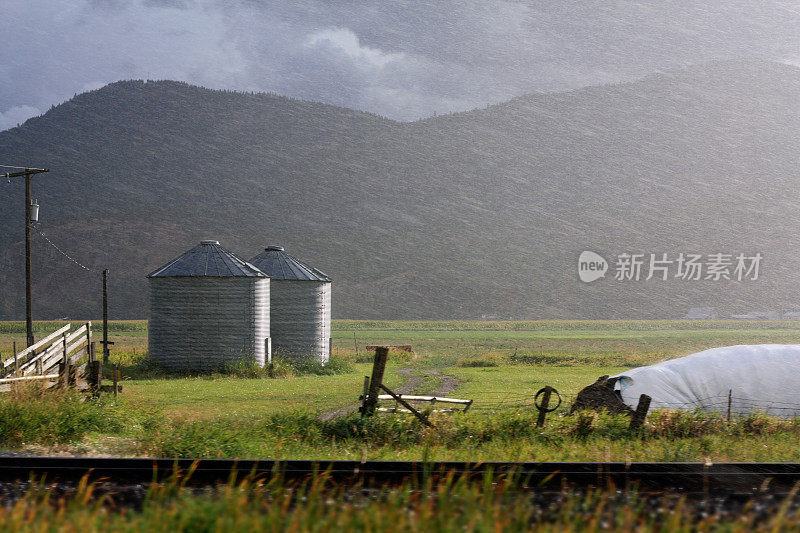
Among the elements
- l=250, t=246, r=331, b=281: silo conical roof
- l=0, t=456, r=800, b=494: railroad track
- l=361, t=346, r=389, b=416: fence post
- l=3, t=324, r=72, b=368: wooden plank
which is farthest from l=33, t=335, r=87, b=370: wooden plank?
l=250, t=246, r=331, b=281: silo conical roof

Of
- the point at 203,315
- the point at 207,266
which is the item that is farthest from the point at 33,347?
the point at 207,266

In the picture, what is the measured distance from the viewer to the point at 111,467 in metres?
8.44

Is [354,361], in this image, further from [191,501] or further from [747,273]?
[747,273]

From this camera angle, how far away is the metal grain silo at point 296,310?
37.5 metres

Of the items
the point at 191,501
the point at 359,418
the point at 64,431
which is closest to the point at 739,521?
the point at 191,501

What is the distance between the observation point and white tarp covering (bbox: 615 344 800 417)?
17.1m

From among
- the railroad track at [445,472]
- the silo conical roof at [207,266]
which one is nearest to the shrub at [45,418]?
the railroad track at [445,472]

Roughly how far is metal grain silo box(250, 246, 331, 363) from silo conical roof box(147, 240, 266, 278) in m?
2.89

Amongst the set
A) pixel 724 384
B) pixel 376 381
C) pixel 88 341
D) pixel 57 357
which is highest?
pixel 88 341

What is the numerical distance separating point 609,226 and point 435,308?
63.6m

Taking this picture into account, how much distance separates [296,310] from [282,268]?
101 inches

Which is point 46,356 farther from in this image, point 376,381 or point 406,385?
point 406,385

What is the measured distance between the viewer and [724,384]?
57.3 ft

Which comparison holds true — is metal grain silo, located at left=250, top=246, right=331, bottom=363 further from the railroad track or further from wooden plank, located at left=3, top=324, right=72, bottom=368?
the railroad track
